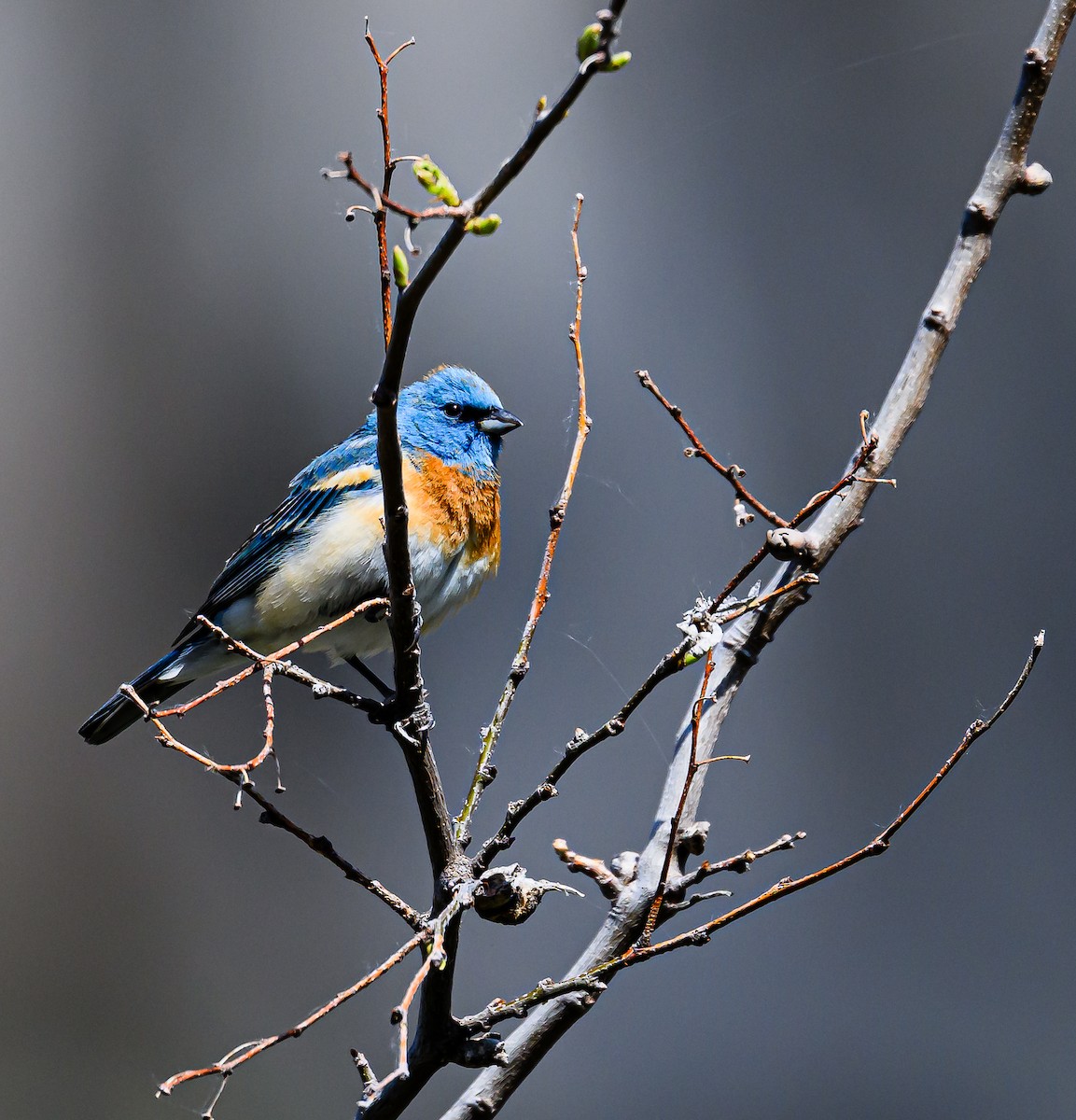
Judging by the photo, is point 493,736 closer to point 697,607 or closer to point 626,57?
point 697,607

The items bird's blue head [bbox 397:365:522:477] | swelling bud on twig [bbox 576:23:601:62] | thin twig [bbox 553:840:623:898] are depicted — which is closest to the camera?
swelling bud on twig [bbox 576:23:601:62]

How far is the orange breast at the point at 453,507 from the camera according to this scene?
66.3 inches

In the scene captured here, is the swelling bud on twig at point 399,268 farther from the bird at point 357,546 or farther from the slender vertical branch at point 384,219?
the bird at point 357,546

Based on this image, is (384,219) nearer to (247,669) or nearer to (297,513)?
(247,669)

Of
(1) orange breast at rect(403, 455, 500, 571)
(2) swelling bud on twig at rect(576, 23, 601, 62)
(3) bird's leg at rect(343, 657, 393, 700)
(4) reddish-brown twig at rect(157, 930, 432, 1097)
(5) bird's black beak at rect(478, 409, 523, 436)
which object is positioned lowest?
(4) reddish-brown twig at rect(157, 930, 432, 1097)

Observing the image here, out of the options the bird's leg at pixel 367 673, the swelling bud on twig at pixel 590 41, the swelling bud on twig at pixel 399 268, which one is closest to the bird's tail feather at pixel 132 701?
the bird's leg at pixel 367 673

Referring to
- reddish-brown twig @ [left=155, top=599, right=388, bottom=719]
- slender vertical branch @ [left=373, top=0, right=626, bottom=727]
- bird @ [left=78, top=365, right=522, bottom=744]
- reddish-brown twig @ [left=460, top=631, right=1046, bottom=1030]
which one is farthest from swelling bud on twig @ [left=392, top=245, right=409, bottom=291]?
bird @ [left=78, top=365, right=522, bottom=744]

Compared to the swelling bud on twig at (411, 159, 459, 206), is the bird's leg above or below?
below

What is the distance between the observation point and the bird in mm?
1668

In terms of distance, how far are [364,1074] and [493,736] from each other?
322mm

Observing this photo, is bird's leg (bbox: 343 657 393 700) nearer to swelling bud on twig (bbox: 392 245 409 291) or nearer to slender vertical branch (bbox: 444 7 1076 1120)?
slender vertical branch (bbox: 444 7 1076 1120)

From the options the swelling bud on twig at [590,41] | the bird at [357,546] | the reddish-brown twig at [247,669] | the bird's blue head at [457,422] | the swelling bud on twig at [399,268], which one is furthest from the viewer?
the bird's blue head at [457,422]

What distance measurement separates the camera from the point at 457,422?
6.02 ft

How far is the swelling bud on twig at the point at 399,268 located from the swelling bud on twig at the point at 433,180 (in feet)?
0.16
